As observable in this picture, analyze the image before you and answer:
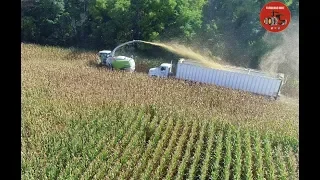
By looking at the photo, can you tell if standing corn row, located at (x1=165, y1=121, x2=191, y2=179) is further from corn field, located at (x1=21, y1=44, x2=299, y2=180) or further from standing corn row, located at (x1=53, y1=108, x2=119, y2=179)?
standing corn row, located at (x1=53, y1=108, x2=119, y2=179)

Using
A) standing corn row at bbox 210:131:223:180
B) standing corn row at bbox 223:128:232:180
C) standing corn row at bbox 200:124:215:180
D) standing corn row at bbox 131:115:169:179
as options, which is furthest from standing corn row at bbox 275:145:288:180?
standing corn row at bbox 131:115:169:179

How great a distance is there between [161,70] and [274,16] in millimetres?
5026

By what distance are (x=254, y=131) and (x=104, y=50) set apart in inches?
237

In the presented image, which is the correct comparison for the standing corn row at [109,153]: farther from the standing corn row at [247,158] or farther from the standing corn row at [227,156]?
the standing corn row at [247,158]

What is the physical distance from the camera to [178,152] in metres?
6.48

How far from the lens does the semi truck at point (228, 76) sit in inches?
374

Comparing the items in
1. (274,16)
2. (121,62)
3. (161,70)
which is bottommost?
(161,70)

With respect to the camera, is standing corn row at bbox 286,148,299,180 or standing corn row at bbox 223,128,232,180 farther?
standing corn row at bbox 286,148,299,180

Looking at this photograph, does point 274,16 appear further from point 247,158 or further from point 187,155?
point 187,155

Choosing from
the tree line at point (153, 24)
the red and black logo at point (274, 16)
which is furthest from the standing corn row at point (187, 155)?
the tree line at point (153, 24)

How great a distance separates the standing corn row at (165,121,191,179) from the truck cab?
3.07m

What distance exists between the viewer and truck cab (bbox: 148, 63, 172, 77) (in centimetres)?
1041

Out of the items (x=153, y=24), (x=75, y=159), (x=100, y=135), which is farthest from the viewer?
(x=153, y=24)

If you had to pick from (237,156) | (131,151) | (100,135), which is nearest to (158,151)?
(131,151)
